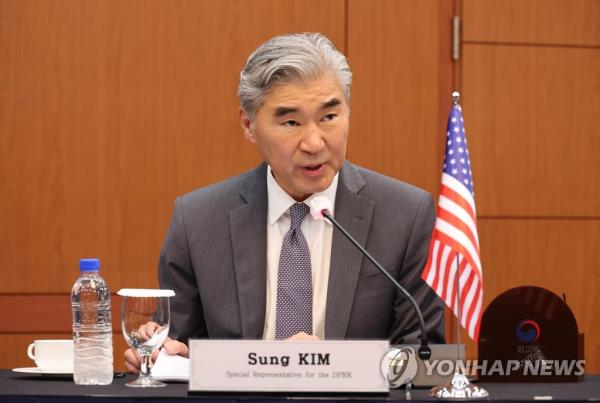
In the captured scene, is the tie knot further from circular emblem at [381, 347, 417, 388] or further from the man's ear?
circular emblem at [381, 347, 417, 388]

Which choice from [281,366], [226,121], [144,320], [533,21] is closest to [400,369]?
[281,366]

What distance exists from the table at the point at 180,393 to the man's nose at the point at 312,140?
2.34 ft

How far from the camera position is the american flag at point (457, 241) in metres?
2.23

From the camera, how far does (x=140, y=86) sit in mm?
4141

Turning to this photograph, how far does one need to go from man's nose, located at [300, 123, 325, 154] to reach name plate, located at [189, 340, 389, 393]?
2.42 ft

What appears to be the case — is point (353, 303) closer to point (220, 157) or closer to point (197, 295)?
point (197, 295)

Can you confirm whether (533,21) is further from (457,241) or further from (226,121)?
(457,241)

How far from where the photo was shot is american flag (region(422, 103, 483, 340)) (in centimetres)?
223

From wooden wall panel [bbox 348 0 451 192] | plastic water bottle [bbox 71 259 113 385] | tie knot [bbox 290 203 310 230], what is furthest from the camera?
wooden wall panel [bbox 348 0 451 192]

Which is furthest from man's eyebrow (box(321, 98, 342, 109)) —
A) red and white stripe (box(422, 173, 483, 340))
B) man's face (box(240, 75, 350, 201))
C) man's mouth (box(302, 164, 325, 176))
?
red and white stripe (box(422, 173, 483, 340))

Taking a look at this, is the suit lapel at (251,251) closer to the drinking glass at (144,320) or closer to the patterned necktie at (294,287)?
the patterned necktie at (294,287)

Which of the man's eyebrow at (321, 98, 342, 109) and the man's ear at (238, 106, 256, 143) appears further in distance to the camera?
the man's ear at (238, 106, 256, 143)
